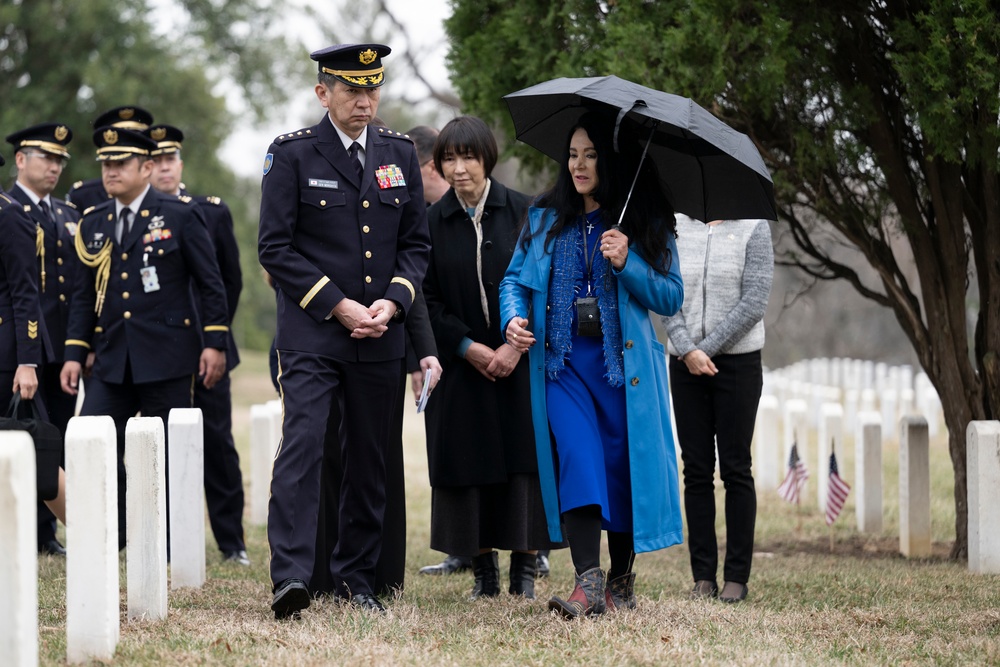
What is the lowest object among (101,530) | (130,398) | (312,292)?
(101,530)

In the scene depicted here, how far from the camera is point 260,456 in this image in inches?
427

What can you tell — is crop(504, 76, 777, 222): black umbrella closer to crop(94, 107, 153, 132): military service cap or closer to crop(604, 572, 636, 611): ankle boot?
crop(604, 572, 636, 611): ankle boot

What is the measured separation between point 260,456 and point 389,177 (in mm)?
5400

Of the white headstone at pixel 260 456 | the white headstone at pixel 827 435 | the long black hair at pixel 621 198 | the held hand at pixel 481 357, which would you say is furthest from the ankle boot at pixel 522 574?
the white headstone at pixel 827 435

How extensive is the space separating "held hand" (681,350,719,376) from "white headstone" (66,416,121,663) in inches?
125

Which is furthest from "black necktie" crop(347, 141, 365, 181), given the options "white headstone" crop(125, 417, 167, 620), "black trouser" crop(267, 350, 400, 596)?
"white headstone" crop(125, 417, 167, 620)

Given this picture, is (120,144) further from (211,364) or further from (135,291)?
(211,364)

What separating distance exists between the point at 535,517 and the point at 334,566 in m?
1.15

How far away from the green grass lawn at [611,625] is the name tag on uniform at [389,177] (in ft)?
5.97

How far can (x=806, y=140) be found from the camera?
7.82 meters

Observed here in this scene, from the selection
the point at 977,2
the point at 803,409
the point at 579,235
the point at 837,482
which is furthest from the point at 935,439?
the point at 579,235

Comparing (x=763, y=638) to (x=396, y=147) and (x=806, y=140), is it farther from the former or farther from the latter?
(x=806, y=140)

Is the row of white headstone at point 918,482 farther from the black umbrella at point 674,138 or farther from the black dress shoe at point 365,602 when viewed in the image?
the black dress shoe at point 365,602

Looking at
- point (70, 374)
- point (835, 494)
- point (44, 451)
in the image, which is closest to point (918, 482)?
point (835, 494)
